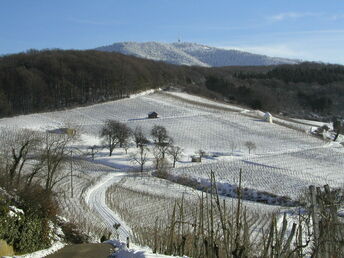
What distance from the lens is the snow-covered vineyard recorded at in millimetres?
26156

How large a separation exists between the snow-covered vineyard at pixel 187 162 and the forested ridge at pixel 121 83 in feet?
28.8

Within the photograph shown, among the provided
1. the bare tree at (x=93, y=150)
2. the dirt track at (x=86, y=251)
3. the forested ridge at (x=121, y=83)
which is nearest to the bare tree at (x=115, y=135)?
the bare tree at (x=93, y=150)

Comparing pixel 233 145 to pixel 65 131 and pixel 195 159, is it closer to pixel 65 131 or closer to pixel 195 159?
pixel 195 159

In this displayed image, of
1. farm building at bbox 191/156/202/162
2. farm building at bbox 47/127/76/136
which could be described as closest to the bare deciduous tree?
farm building at bbox 191/156/202/162

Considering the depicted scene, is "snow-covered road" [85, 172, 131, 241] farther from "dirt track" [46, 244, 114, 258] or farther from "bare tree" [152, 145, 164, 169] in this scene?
"dirt track" [46, 244, 114, 258]

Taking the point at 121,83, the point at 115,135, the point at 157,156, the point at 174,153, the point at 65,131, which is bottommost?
the point at 157,156

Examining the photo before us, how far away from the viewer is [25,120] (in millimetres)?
57562

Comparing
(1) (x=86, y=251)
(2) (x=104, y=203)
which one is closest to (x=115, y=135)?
(2) (x=104, y=203)

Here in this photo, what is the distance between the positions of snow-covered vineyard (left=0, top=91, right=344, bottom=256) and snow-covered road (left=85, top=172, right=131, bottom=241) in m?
0.05

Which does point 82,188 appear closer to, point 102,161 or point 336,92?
point 102,161

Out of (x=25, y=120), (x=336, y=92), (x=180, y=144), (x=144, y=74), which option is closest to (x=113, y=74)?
(x=144, y=74)

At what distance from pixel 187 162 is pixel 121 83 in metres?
44.8

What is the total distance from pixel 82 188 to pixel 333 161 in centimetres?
2572

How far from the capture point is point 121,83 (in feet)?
276
